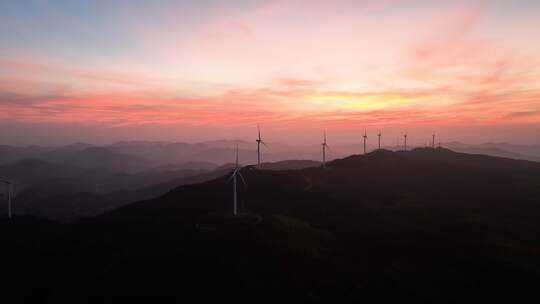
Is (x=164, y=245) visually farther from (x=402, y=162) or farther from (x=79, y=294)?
(x=402, y=162)

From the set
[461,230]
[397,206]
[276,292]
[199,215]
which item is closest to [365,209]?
[397,206]

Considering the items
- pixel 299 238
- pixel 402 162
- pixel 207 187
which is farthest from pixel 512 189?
pixel 207 187

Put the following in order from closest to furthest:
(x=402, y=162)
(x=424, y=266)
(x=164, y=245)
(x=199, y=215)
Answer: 1. (x=424, y=266)
2. (x=164, y=245)
3. (x=199, y=215)
4. (x=402, y=162)

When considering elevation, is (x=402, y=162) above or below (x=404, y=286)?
above

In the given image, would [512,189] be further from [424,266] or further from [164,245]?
[164,245]

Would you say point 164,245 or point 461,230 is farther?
point 461,230

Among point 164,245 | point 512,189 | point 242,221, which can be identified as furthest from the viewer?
point 512,189
